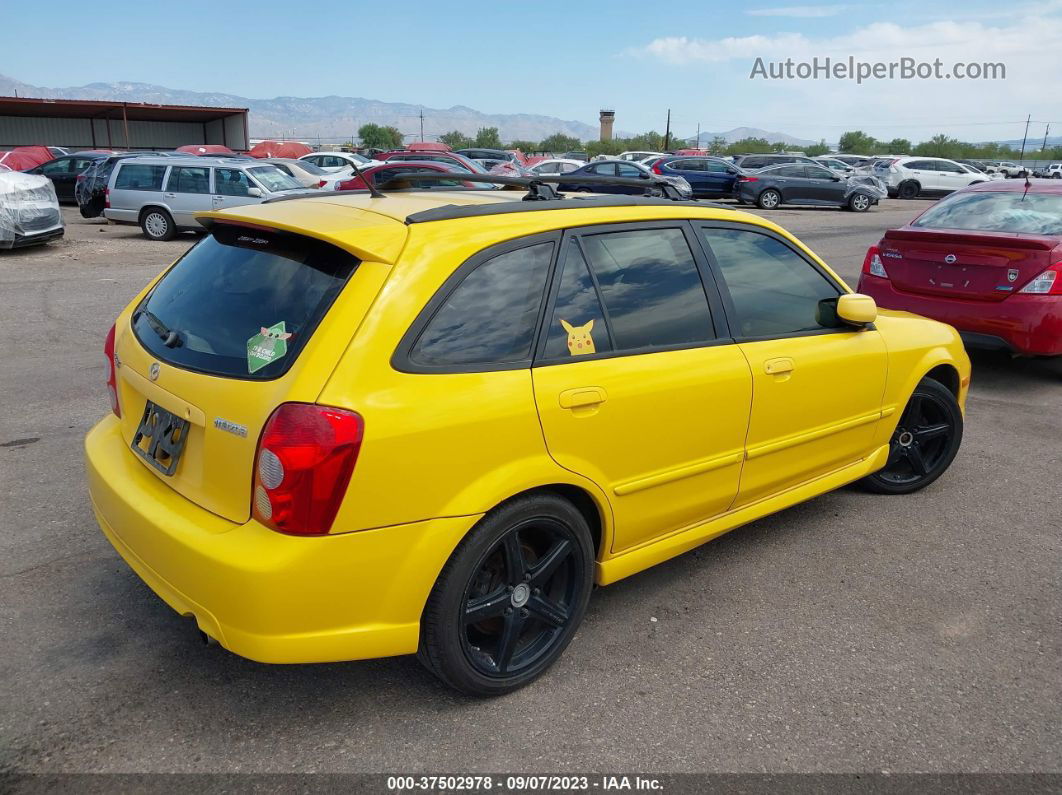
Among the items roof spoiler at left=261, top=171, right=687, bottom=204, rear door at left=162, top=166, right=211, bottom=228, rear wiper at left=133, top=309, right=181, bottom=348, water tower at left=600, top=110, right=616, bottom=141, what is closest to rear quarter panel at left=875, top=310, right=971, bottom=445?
roof spoiler at left=261, top=171, right=687, bottom=204

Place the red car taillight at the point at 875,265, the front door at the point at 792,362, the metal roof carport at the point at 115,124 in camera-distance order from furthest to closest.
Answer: the metal roof carport at the point at 115,124 < the red car taillight at the point at 875,265 < the front door at the point at 792,362

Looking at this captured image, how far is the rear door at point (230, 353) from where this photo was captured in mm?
2451

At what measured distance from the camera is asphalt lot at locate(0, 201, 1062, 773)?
2.58 metres

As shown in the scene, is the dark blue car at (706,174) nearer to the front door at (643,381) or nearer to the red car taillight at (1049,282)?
the red car taillight at (1049,282)

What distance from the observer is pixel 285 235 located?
2836 millimetres

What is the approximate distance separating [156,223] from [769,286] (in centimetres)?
1495

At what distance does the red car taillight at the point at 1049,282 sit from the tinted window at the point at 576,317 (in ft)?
16.2

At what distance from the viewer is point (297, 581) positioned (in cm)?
235

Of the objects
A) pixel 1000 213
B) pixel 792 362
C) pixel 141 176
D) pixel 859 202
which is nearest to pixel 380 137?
pixel 859 202

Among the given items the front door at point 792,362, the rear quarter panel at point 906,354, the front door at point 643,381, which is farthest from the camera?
the rear quarter panel at point 906,354

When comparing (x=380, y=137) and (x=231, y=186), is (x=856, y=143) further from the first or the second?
(x=231, y=186)

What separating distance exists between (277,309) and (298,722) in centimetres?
132

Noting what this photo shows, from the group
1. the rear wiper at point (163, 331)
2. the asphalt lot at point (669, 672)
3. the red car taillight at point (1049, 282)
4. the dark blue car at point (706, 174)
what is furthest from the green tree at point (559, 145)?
the rear wiper at point (163, 331)

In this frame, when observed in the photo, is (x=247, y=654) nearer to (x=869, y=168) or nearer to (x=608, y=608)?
(x=608, y=608)
